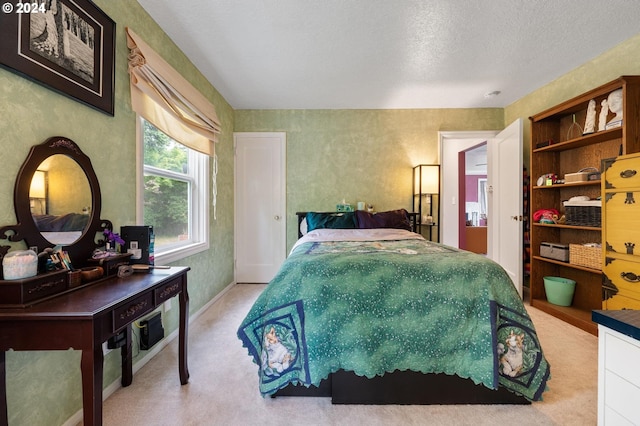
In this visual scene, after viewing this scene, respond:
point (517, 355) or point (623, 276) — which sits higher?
point (623, 276)

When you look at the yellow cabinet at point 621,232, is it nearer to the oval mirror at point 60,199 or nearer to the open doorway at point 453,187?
the open doorway at point 453,187

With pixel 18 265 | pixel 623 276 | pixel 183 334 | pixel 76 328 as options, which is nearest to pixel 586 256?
pixel 623 276

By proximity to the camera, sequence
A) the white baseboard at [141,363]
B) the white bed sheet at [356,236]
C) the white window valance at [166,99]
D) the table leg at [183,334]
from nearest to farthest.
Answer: the white baseboard at [141,363] < the table leg at [183,334] < the white window valance at [166,99] < the white bed sheet at [356,236]

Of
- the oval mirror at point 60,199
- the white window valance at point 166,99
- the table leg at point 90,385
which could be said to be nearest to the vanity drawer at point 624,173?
the table leg at point 90,385

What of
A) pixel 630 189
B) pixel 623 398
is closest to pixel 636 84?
pixel 630 189

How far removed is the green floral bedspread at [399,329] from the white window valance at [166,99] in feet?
5.52

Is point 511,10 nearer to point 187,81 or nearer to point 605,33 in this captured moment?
point 605,33

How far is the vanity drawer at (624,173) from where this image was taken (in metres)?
1.90

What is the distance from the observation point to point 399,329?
1.48 meters

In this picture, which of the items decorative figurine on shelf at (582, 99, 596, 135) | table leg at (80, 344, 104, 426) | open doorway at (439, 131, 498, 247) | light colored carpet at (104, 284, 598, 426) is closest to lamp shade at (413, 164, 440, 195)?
open doorway at (439, 131, 498, 247)

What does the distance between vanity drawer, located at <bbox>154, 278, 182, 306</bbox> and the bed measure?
18.1 inches

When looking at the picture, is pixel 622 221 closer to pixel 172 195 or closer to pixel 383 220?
pixel 383 220

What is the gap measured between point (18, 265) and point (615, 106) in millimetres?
3984

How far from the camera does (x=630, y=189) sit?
1.93 m
